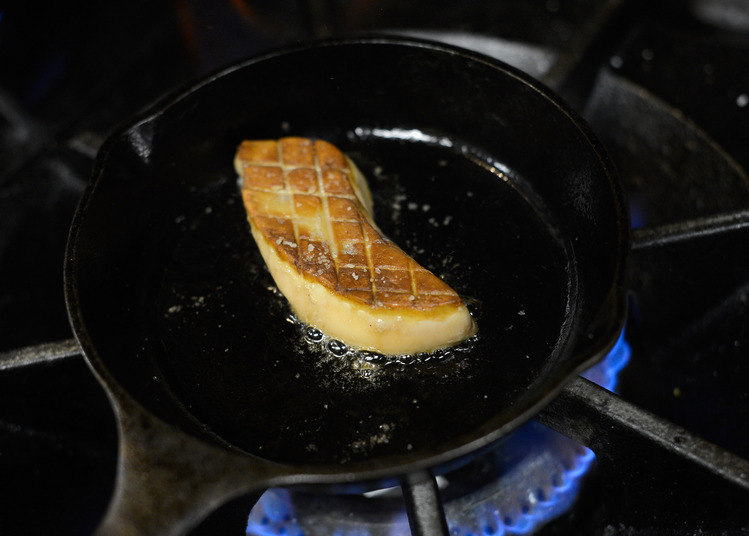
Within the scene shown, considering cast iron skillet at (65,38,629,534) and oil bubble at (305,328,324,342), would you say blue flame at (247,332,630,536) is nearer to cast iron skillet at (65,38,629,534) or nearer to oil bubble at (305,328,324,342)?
cast iron skillet at (65,38,629,534)

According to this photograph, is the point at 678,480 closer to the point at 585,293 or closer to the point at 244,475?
the point at 585,293

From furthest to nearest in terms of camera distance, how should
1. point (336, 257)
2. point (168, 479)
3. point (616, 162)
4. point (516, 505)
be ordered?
point (616, 162) → point (336, 257) → point (516, 505) → point (168, 479)

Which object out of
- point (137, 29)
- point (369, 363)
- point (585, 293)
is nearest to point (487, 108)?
point (585, 293)

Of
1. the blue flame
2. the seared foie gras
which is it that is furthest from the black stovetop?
the seared foie gras

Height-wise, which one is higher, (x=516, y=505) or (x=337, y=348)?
(x=337, y=348)

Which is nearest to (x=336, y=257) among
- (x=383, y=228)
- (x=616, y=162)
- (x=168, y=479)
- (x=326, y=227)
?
(x=326, y=227)

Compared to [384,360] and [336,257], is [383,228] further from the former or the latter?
[384,360]
